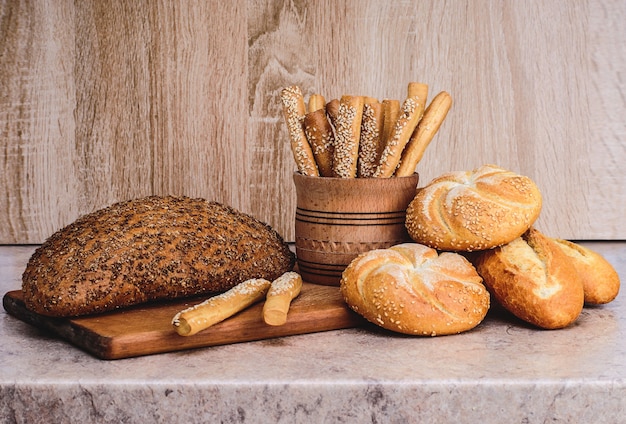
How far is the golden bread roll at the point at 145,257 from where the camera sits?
91 cm

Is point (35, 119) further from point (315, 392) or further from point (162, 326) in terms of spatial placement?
point (315, 392)

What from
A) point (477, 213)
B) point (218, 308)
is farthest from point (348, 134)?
point (218, 308)

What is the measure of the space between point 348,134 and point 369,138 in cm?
4

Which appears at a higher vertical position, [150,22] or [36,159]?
[150,22]

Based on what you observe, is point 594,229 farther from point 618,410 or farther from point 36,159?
point 36,159

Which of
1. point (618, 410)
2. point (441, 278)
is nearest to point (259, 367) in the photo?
point (441, 278)

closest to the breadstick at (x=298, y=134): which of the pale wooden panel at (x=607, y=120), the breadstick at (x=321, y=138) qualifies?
the breadstick at (x=321, y=138)

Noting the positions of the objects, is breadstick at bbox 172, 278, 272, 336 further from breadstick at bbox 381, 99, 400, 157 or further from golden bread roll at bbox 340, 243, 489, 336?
breadstick at bbox 381, 99, 400, 157

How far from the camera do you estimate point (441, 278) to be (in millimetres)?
905

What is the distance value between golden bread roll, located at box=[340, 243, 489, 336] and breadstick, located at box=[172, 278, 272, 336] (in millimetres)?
120

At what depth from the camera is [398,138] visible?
41.8 inches

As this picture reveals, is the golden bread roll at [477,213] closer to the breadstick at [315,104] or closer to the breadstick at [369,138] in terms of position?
the breadstick at [369,138]

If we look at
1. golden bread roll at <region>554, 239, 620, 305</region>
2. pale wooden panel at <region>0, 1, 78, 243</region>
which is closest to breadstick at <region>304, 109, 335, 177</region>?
golden bread roll at <region>554, 239, 620, 305</region>

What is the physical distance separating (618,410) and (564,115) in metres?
0.91
